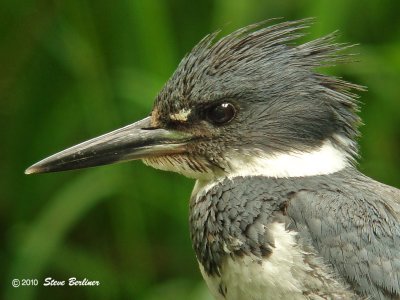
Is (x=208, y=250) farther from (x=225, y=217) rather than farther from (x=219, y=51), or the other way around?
(x=219, y=51)

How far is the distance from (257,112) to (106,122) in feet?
4.22

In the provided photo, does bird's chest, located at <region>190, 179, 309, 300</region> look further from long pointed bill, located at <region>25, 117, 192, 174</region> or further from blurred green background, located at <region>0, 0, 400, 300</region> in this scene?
blurred green background, located at <region>0, 0, 400, 300</region>

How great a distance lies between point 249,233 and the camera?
2838mm

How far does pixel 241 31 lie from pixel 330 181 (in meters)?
0.57

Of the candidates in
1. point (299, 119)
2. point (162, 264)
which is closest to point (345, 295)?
point (299, 119)

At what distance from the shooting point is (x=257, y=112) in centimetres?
302

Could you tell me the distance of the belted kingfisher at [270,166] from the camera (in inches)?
109

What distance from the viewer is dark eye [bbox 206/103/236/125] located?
3016 millimetres

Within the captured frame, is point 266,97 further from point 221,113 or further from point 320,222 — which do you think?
point 320,222

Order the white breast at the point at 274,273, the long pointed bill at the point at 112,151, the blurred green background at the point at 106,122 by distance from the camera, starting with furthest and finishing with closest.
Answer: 1. the blurred green background at the point at 106,122
2. the long pointed bill at the point at 112,151
3. the white breast at the point at 274,273

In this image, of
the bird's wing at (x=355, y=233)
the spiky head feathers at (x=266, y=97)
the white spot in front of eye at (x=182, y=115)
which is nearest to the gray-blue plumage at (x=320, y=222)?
the bird's wing at (x=355, y=233)

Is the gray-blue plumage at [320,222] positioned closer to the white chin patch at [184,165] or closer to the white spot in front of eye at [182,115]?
the white chin patch at [184,165]

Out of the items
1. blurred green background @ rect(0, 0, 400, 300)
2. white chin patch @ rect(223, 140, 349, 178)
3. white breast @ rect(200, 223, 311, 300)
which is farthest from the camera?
blurred green background @ rect(0, 0, 400, 300)

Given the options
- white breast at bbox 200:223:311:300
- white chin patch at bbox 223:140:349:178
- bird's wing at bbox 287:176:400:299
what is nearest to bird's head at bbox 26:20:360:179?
white chin patch at bbox 223:140:349:178
